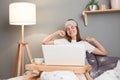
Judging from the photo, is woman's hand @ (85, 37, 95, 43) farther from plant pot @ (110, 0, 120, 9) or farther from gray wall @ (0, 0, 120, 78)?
plant pot @ (110, 0, 120, 9)

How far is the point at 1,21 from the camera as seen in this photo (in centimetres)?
400

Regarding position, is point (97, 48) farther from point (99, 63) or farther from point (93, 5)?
point (93, 5)

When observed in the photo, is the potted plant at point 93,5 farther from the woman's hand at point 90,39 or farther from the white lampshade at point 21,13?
the white lampshade at point 21,13


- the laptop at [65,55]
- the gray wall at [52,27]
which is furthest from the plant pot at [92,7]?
the laptop at [65,55]

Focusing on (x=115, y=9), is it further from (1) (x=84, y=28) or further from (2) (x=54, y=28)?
(2) (x=54, y=28)

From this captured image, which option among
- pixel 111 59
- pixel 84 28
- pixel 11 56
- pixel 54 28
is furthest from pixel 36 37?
pixel 111 59

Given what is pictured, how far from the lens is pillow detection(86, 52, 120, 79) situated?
2824 mm

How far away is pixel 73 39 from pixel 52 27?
0.55m

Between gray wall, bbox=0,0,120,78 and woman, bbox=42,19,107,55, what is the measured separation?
0.22 m

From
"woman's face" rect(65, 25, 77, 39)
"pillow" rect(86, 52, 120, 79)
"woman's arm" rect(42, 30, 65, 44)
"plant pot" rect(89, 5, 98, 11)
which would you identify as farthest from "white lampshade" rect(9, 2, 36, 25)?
"pillow" rect(86, 52, 120, 79)

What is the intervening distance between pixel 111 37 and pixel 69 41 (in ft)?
2.03

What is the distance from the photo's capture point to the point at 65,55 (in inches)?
89.2

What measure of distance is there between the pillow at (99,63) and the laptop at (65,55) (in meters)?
0.62

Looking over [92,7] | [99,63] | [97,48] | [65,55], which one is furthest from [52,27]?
[65,55]
